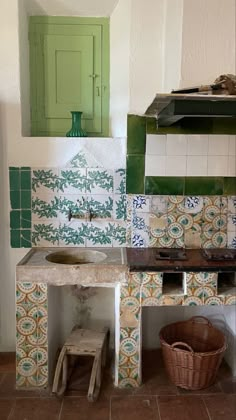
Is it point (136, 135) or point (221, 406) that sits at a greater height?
point (136, 135)

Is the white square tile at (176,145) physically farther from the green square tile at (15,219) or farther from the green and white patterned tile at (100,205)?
the green square tile at (15,219)

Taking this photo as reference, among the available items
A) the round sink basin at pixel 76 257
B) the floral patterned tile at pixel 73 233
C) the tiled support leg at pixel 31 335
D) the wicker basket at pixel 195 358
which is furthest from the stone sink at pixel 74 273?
the wicker basket at pixel 195 358

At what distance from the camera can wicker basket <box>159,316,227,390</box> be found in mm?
2174

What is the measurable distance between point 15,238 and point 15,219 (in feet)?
0.43

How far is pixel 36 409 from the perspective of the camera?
6.79 feet

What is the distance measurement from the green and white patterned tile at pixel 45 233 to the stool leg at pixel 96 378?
80 cm

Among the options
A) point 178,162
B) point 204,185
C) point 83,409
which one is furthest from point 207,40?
point 83,409

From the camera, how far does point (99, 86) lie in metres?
2.71

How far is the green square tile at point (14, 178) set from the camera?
2.54m

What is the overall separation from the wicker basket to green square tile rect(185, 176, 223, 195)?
0.82m

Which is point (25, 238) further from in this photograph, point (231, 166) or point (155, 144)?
point (231, 166)

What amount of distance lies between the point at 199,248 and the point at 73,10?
5.97 feet

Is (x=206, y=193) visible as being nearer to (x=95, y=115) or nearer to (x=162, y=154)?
(x=162, y=154)

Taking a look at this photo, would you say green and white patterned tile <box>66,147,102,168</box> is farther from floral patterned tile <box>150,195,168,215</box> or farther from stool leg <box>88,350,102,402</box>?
stool leg <box>88,350,102,402</box>
